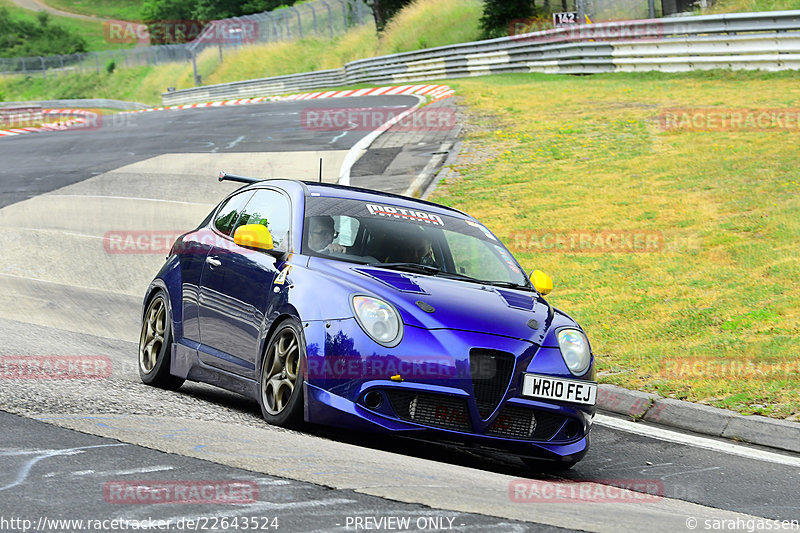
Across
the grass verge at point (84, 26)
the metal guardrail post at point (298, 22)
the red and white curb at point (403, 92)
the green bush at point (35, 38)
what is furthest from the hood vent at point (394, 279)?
the grass verge at point (84, 26)

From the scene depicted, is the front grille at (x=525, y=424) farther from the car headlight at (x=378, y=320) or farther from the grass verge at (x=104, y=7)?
the grass verge at (x=104, y=7)

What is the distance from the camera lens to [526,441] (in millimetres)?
6184

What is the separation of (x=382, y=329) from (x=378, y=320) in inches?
2.5

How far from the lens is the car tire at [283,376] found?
6.17 metres

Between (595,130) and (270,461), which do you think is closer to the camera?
(270,461)

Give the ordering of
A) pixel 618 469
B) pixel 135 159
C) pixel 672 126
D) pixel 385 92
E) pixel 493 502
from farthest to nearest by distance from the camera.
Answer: pixel 385 92
pixel 135 159
pixel 672 126
pixel 618 469
pixel 493 502

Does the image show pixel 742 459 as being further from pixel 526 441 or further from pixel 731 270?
pixel 731 270

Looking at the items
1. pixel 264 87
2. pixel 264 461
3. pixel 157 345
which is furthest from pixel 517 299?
pixel 264 87

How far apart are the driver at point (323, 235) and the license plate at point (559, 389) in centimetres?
160

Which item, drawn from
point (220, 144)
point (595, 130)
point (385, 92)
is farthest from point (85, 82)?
point (595, 130)

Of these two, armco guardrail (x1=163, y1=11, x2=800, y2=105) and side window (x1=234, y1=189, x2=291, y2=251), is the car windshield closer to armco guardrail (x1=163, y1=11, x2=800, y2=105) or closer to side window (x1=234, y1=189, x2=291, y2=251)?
side window (x1=234, y1=189, x2=291, y2=251)

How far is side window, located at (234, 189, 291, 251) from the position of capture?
23.5 ft

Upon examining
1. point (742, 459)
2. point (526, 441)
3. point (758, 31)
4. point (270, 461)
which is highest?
point (758, 31)

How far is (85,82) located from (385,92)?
172ft
